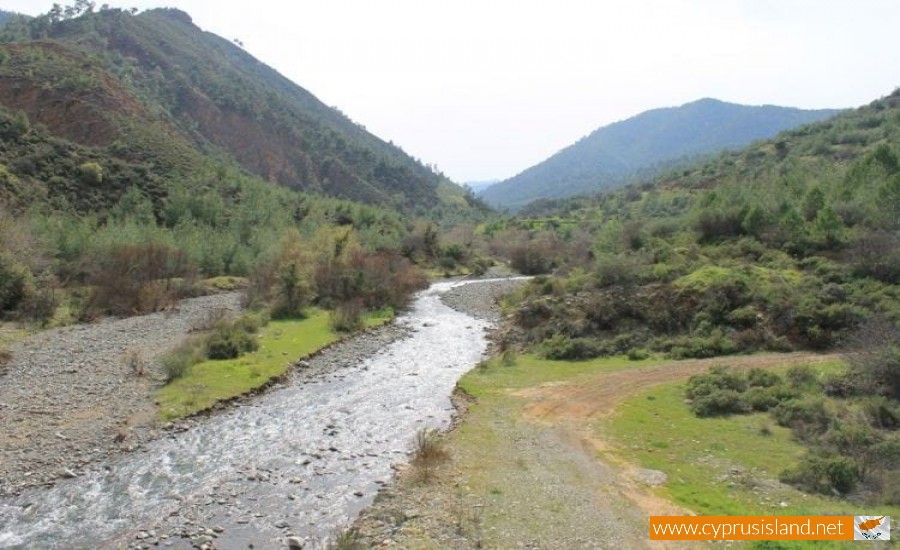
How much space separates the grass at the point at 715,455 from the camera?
562 inches

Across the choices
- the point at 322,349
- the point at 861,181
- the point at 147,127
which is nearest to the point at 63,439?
the point at 322,349

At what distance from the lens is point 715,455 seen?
59.2 ft

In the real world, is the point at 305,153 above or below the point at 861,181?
above

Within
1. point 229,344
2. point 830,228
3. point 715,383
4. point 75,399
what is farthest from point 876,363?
point 75,399

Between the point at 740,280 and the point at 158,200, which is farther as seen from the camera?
the point at 158,200

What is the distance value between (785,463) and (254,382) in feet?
69.9

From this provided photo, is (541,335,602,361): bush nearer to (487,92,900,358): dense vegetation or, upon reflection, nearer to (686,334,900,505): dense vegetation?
(487,92,900,358): dense vegetation

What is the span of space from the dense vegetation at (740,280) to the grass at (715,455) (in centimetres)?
670

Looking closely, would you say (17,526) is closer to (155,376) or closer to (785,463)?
(155,376)

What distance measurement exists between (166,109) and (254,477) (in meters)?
137

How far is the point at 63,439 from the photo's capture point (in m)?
19.5

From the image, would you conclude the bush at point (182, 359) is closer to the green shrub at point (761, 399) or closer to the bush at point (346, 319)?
the bush at point (346, 319)

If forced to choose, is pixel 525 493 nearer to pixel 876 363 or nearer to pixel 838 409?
pixel 838 409

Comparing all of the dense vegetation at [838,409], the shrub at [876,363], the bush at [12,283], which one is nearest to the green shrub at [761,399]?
the dense vegetation at [838,409]
